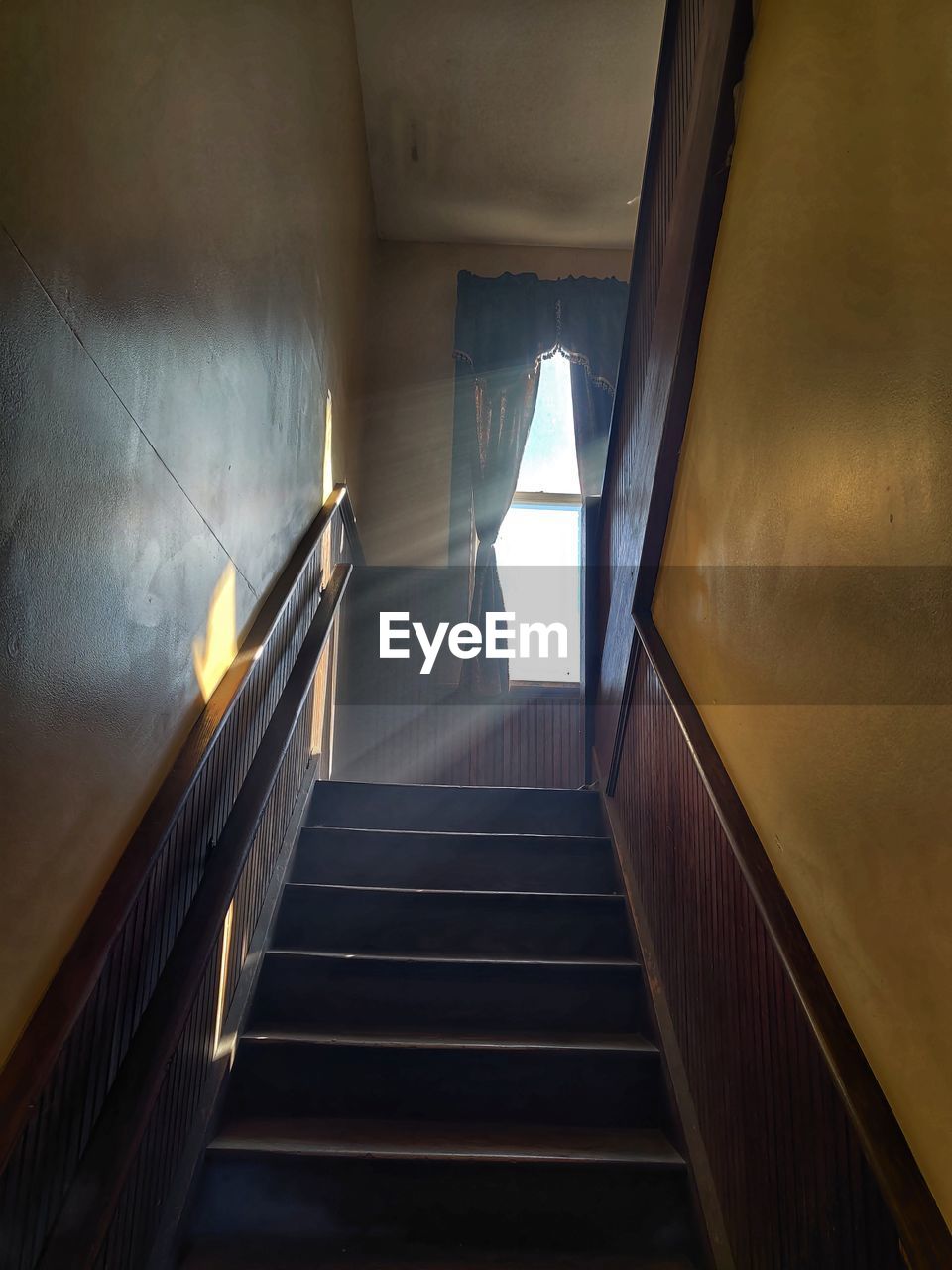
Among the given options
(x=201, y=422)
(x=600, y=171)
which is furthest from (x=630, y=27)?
(x=201, y=422)

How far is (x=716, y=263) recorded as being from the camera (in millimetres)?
2070

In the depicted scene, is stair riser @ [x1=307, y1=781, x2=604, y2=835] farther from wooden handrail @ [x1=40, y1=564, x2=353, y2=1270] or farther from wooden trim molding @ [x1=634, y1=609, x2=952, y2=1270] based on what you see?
wooden trim molding @ [x1=634, y1=609, x2=952, y2=1270]

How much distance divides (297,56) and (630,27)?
6.40 feet

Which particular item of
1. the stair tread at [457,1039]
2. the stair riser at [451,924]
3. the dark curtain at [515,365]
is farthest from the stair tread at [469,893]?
the dark curtain at [515,365]

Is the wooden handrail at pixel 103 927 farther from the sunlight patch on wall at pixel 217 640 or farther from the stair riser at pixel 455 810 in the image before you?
the stair riser at pixel 455 810

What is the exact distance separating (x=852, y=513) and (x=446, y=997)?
1621 millimetres

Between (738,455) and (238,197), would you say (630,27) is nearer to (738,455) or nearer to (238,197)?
(238,197)

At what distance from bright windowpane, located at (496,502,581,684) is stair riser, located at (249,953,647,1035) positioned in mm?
2645

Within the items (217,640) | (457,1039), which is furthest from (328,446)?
(457,1039)

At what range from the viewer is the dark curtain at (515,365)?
5.05m

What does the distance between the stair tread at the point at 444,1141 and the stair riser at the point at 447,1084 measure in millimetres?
29

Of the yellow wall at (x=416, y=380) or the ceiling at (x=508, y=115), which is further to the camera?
the yellow wall at (x=416, y=380)

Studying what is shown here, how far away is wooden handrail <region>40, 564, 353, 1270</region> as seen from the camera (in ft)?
4.17

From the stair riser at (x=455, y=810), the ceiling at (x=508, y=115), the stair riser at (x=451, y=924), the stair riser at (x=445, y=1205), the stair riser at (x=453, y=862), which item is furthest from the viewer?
the ceiling at (x=508, y=115)
